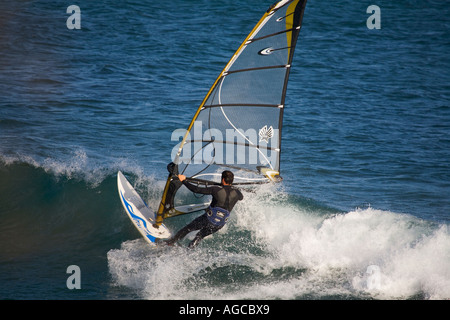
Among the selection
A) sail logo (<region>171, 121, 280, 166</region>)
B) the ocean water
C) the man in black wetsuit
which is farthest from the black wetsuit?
sail logo (<region>171, 121, 280, 166</region>)

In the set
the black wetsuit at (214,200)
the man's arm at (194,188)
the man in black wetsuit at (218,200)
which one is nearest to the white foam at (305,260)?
the black wetsuit at (214,200)

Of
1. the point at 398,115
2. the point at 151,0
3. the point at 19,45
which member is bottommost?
the point at 398,115

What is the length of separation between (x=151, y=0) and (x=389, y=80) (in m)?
8.83

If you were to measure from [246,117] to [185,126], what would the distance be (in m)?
4.87

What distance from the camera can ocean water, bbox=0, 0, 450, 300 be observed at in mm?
6176

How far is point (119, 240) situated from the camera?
722cm

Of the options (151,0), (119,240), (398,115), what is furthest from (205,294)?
(151,0)

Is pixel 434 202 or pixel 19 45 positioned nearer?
pixel 434 202

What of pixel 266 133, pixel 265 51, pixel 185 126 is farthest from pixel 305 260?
pixel 185 126

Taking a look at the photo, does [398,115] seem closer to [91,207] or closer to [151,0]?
[91,207]

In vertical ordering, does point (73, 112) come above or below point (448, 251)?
above

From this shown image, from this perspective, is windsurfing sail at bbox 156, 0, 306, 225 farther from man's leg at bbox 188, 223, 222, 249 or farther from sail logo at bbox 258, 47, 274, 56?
man's leg at bbox 188, 223, 222, 249

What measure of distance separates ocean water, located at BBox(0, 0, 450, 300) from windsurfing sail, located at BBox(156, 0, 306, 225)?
1.02m
